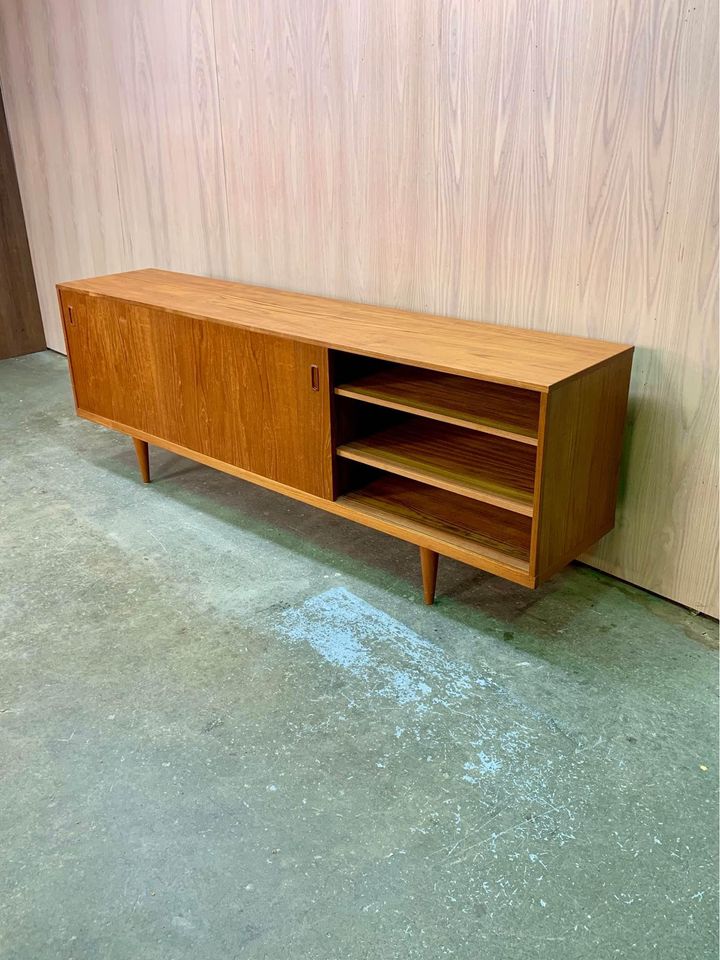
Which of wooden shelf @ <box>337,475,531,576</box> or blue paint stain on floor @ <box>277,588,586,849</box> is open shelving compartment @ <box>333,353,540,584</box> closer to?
wooden shelf @ <box>337,475,531,576</box>

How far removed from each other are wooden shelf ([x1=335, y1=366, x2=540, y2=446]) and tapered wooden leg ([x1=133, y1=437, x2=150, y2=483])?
3.30 feet

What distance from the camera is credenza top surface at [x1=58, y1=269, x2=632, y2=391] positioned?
1.72 metres

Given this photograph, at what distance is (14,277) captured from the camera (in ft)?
13.5

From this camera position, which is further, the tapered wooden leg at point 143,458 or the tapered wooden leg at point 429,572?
the tapered wooden leg at point 143,458

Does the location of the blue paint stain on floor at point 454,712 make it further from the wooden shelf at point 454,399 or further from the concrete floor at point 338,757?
the wooden shelf at point 454,399

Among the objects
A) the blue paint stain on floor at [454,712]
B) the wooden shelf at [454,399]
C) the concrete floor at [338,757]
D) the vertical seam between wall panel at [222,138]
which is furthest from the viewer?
the vertical seam between wall panel at [222,138]

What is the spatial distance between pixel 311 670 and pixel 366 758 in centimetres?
30

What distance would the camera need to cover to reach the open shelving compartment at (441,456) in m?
1.83

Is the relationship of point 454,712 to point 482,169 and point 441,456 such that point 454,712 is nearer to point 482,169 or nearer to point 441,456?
point 441,456

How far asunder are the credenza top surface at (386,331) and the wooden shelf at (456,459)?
0.28m

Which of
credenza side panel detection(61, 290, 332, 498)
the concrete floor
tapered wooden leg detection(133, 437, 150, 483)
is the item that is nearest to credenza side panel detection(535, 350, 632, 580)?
the concrete floor

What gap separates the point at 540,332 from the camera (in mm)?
2033

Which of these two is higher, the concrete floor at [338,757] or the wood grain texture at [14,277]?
the wood grain texture at [14,277]

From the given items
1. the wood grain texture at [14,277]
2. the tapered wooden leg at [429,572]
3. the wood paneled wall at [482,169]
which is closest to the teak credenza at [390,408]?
the tapered wooden leg at [429,572]
